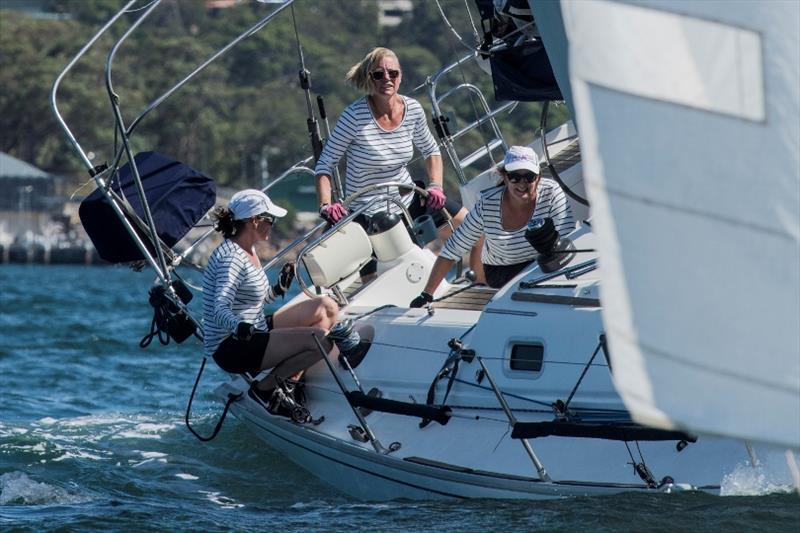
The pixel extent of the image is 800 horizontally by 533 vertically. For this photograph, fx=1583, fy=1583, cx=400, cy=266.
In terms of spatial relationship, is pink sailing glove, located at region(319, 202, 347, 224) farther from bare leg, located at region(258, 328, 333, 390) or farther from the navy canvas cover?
the navy canvas cover

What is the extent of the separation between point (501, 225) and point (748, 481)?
2093mm

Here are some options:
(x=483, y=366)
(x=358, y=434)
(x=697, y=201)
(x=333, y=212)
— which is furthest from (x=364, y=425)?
(x=697, y=201)

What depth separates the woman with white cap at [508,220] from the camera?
7462 millimetres

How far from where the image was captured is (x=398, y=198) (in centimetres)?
848

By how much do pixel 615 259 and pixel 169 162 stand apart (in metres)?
4.79

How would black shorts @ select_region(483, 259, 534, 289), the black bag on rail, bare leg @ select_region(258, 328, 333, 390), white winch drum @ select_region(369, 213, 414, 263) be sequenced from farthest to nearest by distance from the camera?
white winch drum @ select_region(369, 213, 414, 263)
the black bag on rail
black shorts @ select_region(483, 259, 534, 289)
bare leg @ select_region(258, 328, 333, 390)

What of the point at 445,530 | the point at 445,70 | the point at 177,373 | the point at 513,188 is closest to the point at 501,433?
the point at 445,530

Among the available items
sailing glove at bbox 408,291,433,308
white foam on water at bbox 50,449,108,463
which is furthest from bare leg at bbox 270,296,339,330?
white foam on water at bbox 50,449,108,463

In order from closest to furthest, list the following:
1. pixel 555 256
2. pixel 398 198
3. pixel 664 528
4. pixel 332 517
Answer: pixel 664 528 → pixel 332 517 → pixel 555 256 → pixel 398 198

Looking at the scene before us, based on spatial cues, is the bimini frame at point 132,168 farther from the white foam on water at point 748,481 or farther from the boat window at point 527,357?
the white foam on water at point 748,481

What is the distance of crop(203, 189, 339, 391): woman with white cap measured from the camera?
7375 millimetres

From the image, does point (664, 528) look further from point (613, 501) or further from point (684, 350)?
point (684, 350)

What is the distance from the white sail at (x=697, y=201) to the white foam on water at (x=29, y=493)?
390cm

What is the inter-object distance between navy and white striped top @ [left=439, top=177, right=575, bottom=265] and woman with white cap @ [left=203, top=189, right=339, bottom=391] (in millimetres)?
703
